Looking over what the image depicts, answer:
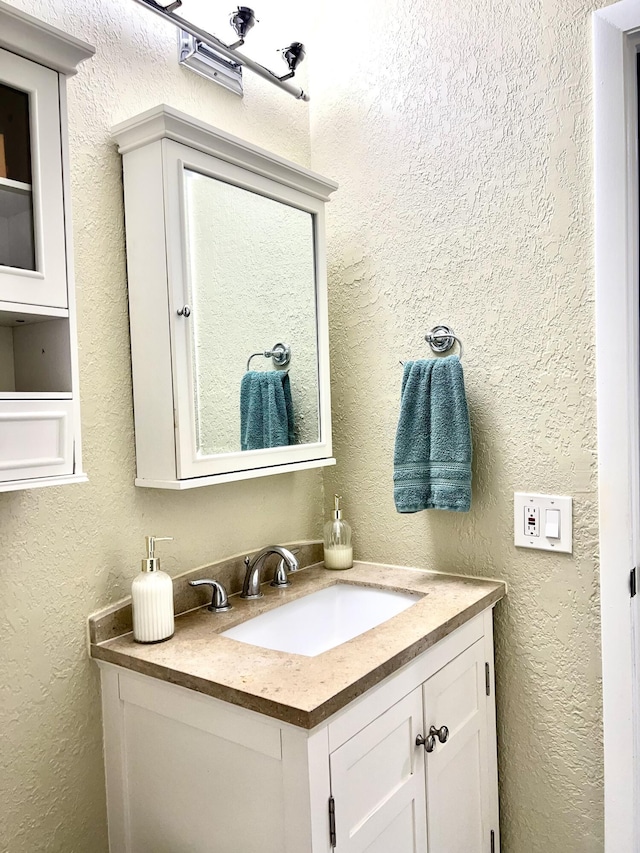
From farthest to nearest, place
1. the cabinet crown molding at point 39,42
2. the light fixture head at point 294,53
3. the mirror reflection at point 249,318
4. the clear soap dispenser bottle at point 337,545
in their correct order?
the clear soap dispenser bottle at point 337,545 → the light fixture head at point 294,53 → the mirror reflection at point 249,318 → the cabinet crown molding at point 39,42

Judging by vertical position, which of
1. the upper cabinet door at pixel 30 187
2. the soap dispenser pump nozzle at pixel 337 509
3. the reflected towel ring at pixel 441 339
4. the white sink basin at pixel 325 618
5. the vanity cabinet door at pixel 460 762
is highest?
the upper cabinet door at pixel 30 187

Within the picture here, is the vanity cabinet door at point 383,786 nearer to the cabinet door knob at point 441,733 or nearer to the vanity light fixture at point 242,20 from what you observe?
the cabinet door knob at point 441,733

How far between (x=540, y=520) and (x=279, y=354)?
688 mm

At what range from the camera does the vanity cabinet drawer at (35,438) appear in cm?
87

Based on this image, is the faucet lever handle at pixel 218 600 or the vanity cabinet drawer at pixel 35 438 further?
the faucet lever handle at pixel 218 600

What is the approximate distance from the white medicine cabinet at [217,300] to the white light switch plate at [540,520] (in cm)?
46

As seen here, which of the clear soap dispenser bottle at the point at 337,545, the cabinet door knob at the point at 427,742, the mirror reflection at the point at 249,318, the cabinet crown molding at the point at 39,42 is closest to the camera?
the cabinet crown molding at the point at 39,42

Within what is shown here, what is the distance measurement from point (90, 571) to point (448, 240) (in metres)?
1.07

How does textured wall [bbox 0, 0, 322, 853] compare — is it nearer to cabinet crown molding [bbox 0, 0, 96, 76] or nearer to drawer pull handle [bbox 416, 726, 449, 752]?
cabinet crown molding [bbox 0, 0, 96, 76]

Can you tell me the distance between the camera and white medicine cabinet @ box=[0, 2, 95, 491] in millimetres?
872

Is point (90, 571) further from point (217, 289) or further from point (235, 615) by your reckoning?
point (217, 289)

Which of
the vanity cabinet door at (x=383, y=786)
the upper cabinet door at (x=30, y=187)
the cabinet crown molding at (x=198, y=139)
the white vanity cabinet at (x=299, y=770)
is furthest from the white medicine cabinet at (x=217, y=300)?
the vanity cabinet door at (x=383, y=786)

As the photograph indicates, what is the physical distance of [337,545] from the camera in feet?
5.23

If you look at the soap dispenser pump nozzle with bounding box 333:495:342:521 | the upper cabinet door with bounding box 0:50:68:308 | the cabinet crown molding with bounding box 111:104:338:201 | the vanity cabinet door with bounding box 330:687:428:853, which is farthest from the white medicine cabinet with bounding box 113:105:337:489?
the vanity cabinet door with bounding box 330:687:428:853
